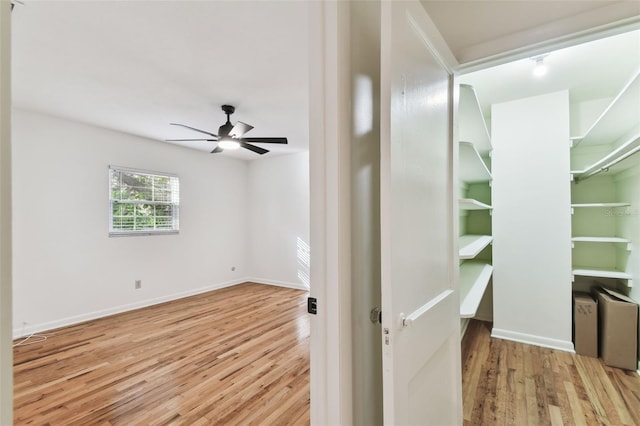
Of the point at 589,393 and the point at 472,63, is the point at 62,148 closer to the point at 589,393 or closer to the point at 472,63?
the point at 472,63

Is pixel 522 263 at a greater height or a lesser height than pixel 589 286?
greater

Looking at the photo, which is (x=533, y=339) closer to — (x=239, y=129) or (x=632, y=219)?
(x=632, y=219)

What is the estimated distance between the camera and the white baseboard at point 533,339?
2.75m

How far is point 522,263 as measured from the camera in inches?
118

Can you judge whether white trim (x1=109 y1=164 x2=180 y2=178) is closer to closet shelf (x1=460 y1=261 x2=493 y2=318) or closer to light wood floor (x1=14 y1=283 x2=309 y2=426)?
light wood floor (x1=14 y1=283 x2=309 y2=426)

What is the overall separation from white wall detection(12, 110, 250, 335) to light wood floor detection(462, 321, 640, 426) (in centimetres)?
428

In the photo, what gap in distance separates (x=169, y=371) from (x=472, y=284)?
276 cm

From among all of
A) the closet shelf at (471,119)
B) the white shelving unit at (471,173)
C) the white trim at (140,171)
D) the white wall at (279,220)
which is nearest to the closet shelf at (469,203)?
the white shelving unit at (471,173)

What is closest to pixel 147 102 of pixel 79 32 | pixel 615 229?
pixel 79 32

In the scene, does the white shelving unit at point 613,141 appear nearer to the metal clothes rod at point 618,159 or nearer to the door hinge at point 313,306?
the metal clothes rod at point 618,159

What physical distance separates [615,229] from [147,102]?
200 inches

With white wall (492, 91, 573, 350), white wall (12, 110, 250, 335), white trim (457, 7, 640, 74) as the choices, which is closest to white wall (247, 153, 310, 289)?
white wall (12, 110, 250, 335)

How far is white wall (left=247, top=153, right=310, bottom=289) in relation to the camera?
541cm

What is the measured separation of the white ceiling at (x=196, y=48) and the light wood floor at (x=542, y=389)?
220 centimetres
